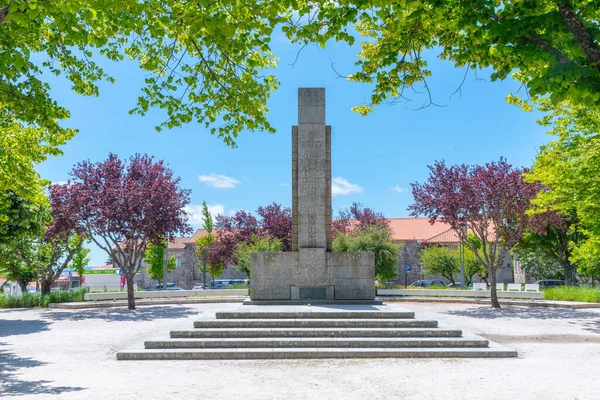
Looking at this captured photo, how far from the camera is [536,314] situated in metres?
20.0

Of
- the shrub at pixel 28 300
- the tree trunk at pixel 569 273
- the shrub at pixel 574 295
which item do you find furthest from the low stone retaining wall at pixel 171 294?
the tree trunk at pixel 569 273

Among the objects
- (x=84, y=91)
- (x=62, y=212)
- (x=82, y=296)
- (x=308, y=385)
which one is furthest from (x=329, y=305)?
(x=82, y=296)

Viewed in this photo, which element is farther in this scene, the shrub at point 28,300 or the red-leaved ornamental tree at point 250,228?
the red-leaved ornamental tree at point 250,228

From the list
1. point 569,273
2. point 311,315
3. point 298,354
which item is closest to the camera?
point 298,354

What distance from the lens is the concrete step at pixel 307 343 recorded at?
11078 millimetres

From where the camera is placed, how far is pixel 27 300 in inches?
1039

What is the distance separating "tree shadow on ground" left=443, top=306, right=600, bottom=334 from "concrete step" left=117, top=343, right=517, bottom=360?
7532 millimetres

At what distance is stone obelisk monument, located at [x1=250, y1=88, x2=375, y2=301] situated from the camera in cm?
1595

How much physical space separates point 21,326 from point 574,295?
80.9 ft

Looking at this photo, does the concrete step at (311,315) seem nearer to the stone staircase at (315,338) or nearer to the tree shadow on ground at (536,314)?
the stone staircase at (315,338)

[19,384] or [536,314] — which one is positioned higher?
[19,384]

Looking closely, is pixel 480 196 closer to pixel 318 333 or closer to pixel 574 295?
pixel 574 295

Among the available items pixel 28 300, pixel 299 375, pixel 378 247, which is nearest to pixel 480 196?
pixel 378 247

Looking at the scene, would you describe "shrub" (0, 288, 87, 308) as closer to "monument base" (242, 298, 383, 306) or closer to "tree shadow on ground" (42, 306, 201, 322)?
"tree shadow on ground" (42, 306, 201, 322)
